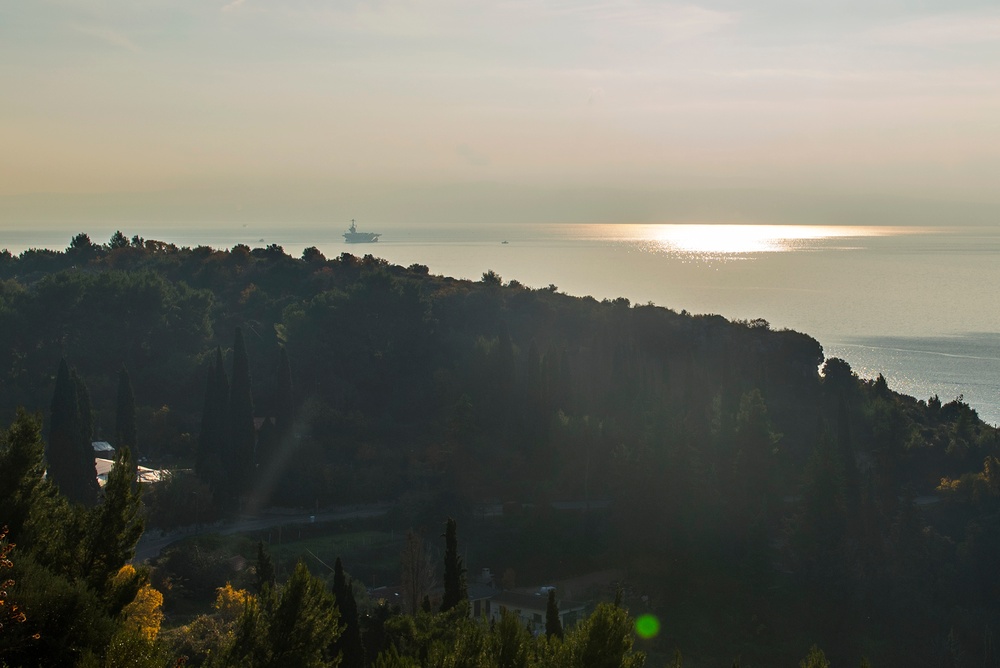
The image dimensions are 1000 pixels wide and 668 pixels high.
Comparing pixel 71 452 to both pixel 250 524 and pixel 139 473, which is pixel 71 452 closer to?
pixel 139 473

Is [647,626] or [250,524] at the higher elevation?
[250,524]

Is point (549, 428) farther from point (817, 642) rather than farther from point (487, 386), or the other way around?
point (817, 642)

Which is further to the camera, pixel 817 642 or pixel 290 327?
pixel 290 327

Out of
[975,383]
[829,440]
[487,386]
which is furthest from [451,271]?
[829,440]

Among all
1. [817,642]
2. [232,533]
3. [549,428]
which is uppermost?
[549,428]

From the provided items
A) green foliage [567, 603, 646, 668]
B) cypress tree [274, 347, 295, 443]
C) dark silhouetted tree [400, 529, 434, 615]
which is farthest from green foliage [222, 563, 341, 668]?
cypress tree [274, 347, 295, 443]

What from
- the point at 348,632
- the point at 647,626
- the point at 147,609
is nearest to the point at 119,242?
the point at 647,626

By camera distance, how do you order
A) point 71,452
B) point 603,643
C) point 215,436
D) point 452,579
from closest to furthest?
point 603,643
point 452,579
point 71,452
point 215,436

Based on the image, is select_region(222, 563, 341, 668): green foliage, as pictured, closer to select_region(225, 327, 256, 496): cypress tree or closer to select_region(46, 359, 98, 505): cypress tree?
select_region(46, 359, 98, 505): cypress tree
